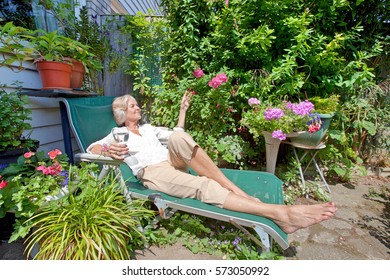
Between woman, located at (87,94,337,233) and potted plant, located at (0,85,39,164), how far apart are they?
0.47 metres

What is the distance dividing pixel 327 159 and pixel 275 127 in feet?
3.81

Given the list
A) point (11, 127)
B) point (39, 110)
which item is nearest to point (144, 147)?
point (11, 127)

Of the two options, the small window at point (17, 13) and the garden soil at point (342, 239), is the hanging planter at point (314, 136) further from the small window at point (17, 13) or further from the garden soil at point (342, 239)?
the small window at point (17, 13)

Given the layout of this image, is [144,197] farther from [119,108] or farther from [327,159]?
[327,159]

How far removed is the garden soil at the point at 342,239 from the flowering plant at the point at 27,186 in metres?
0.47

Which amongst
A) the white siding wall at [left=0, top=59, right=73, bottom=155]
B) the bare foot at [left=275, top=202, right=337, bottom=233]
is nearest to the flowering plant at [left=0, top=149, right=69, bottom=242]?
the white siding wall at [left=0, top=59, right=73, bottom=155]

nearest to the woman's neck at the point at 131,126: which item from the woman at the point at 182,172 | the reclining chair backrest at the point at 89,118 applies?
the woman at the point at 182,172

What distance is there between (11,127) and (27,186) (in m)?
0.55

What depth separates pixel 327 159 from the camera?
2740mm

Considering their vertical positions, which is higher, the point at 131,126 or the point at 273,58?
the point at 273,58

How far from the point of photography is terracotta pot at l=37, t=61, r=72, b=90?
179 centimetres

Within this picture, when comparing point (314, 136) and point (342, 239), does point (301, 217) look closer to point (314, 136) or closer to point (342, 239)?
point (342, 239)

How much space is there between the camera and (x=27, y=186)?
1.26 m

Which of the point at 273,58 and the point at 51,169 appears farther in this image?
the point at 273,58
